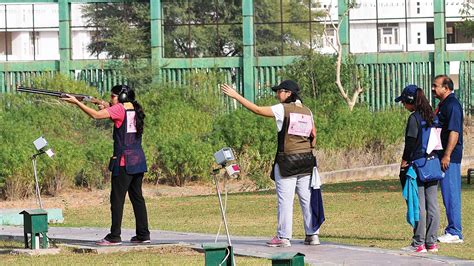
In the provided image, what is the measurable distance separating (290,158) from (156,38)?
28.3 metres

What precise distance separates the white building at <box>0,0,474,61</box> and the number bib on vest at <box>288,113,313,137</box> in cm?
2818

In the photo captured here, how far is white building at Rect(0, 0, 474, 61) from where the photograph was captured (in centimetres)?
5017

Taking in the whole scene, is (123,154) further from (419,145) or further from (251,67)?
(251,67)

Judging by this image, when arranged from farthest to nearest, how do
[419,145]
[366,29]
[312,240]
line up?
1. [366,29]
2. [312,240]
3. [419,145]

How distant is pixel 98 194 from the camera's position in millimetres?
29328

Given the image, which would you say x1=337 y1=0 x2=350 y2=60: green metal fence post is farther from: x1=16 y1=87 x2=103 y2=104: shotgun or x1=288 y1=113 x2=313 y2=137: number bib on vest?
x1=288 y1=113 x2=313 y2=137: number bib on vest

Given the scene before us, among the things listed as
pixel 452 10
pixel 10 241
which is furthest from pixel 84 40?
pixel 10 241

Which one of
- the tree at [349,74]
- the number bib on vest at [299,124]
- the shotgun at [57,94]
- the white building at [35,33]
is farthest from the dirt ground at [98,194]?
the white building at [35,33]

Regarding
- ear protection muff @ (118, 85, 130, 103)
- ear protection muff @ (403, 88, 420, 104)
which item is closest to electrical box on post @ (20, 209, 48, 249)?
ear protection muff @ (118, 85, 130, 103)

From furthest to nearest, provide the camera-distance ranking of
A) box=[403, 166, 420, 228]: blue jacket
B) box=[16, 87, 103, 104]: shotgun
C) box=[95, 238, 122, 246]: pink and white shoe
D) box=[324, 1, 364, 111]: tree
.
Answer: box=[324, 1, 364, 111]: tree
box=[16, 87, 103, 104]: shotgun
box=[95, 238, 122, 246]: pink and white shoe
box=[403, 166, 420, 228]: blue jacket

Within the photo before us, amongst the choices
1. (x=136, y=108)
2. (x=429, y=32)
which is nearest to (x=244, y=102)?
(x=136, y=108)

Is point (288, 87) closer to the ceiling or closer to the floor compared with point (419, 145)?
closer to the ceiling

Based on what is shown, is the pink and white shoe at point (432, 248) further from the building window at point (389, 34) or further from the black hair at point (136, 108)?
the building window at point (389, 34)

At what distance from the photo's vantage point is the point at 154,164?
31.3 m
